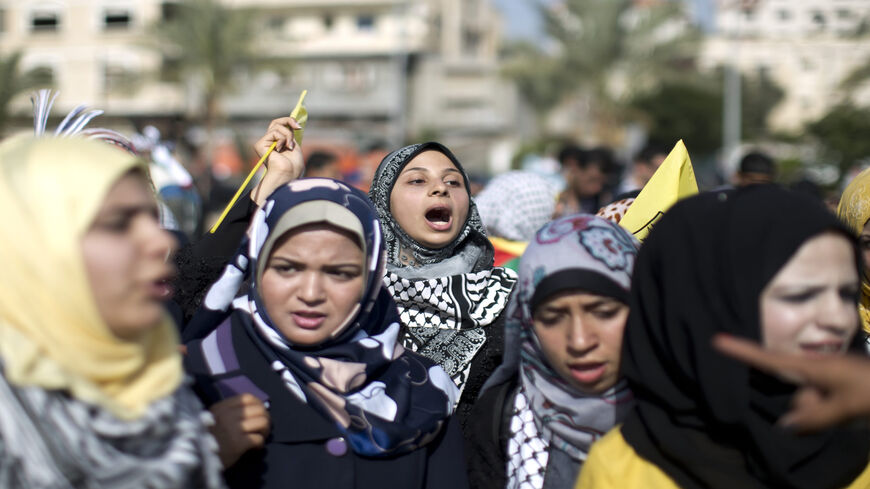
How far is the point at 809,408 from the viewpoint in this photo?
5.06ft

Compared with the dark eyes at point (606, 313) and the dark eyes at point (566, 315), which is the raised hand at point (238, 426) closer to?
the dark eyes at point (566, 315)

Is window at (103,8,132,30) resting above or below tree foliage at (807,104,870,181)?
above

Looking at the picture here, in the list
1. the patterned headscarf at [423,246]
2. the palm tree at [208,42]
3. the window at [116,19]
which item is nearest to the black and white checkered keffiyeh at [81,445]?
the patterned headscarf at [423,246]

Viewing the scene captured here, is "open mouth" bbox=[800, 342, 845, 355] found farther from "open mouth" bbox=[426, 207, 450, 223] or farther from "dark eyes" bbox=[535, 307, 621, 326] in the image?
"open mouth" bbox=[426, 207, 450, 223]

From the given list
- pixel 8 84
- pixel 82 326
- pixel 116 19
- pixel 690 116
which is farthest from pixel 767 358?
pixel 116 19

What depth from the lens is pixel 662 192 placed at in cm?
298

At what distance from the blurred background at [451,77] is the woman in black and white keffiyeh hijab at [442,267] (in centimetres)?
817

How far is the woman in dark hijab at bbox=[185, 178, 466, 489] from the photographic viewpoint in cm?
224

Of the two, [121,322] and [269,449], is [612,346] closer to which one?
[269,449]

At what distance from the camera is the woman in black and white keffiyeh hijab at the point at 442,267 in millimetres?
3031

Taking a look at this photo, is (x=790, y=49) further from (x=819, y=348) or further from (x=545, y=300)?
(x=819, y=348)

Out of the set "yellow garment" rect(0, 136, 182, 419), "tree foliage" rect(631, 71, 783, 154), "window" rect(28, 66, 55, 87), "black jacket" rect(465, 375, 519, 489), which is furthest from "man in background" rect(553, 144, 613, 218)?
"tree foliage" rect(631, 71, 783, 154)

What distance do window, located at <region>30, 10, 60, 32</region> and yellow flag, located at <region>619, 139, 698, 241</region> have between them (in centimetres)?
4531

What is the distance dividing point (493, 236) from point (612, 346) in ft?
10.7
